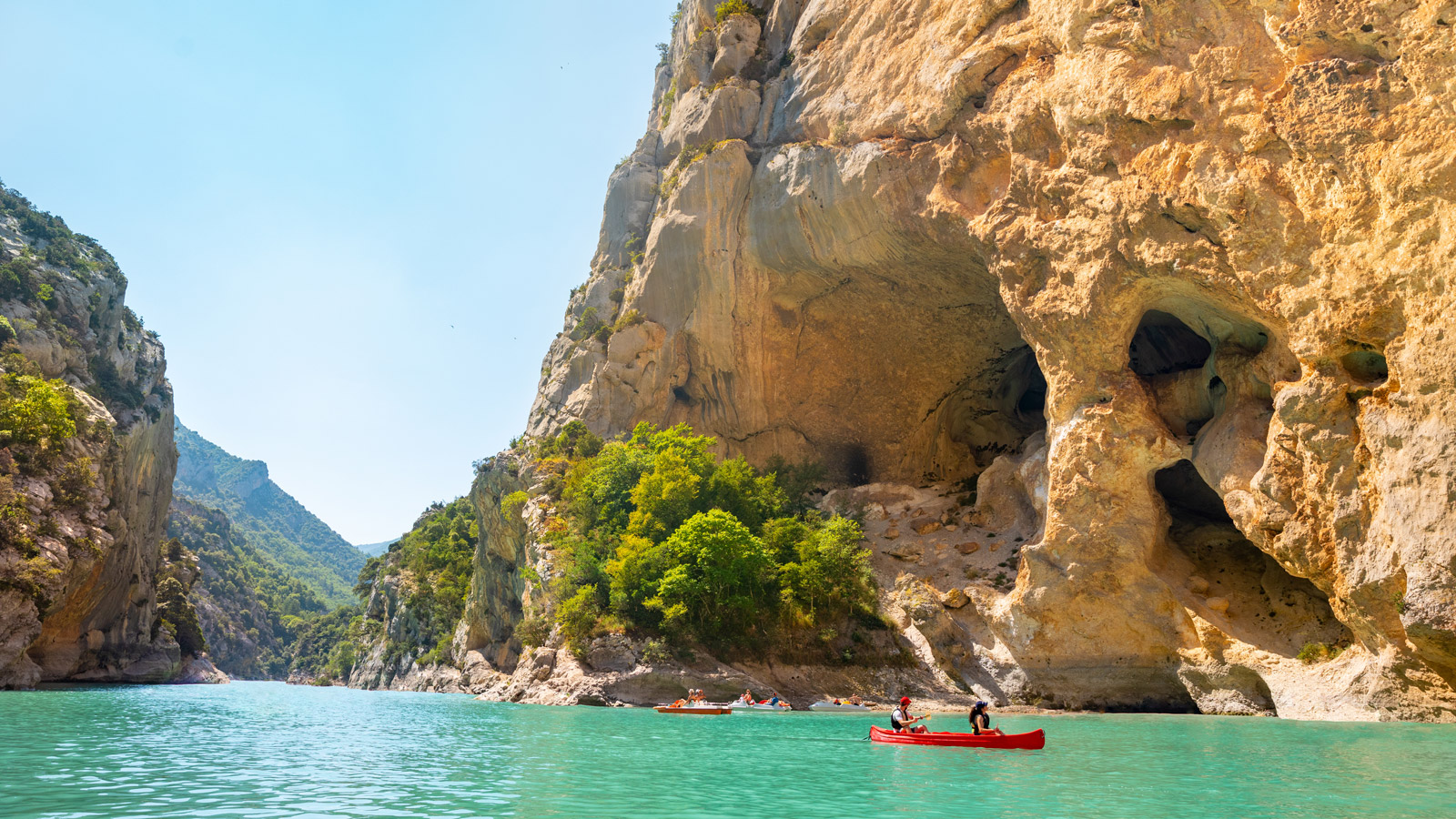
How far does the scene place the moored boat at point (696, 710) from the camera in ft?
73.0

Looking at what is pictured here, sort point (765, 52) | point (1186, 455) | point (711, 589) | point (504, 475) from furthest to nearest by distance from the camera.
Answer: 1. point (504, 475)
2. point (765, 52)
3. point (711, 589)
4. point (1186, 455)

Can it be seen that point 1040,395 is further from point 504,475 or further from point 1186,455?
point 504,475

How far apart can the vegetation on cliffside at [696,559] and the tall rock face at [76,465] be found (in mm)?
17045

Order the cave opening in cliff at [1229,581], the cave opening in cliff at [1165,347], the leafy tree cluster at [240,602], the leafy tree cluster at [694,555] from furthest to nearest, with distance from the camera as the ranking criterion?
the leafy tree cluster at [240,602], the leafy tree cluster at [694,555], the cave opening in cliff at [1165,347], the cave opening in cliff at [1229,581]

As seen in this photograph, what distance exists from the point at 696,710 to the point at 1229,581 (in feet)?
50.4

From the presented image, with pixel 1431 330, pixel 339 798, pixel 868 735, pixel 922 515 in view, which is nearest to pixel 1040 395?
pixel 922 515

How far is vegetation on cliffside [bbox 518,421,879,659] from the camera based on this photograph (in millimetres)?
28172

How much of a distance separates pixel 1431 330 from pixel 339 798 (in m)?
19.5

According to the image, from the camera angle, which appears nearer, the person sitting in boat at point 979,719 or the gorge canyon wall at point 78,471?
the person sitting in boat at point 979,719

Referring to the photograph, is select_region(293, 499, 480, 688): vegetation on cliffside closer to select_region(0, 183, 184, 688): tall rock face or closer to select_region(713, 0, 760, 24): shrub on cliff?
select_region(0, 183, 184, 688): tall rock face

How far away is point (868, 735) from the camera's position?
17234mm

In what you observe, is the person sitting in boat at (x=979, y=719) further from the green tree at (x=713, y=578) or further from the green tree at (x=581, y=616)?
the green tree at (x=581, y=616)

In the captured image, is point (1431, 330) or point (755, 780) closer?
point (755, 780)

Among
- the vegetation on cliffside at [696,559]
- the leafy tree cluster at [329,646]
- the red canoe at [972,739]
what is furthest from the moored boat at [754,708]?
the leafy tree cluster at [329,646]
